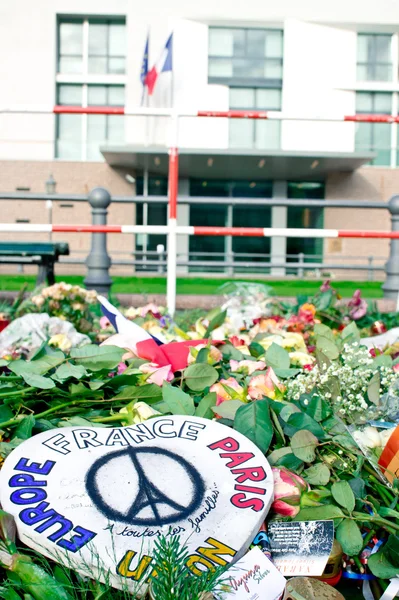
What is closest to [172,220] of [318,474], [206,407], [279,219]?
[206,407]

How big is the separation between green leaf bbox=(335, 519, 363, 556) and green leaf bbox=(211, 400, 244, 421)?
11.7 inches

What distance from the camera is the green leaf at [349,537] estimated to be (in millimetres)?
902

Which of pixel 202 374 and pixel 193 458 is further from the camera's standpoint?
pixel 202 374

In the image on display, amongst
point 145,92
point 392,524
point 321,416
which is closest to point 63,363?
point 321,416

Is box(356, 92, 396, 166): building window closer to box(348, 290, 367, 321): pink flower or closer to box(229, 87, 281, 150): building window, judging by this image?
box(229, 87, 281, 150): building window

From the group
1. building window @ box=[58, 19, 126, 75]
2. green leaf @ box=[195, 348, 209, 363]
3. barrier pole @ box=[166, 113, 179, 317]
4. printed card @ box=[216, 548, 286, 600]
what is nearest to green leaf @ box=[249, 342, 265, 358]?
green leaf @ box=[195, 348, 209, 363]

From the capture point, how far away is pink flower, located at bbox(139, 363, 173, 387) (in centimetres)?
135

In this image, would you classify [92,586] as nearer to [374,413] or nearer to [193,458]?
[193,458]

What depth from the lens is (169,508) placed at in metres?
0.92

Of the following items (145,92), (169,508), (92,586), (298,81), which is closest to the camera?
(92,586)

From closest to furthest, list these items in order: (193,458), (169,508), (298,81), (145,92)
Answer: (169,508) < (193,458) < (145,92) < (298,81)

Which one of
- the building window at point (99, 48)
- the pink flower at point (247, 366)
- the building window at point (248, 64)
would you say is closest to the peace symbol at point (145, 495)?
the pink flower at point (247, 366)

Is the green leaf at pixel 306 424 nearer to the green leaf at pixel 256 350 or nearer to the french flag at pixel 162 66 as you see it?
the green leaf at pixel 256 350

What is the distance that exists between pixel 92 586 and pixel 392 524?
400 mm
